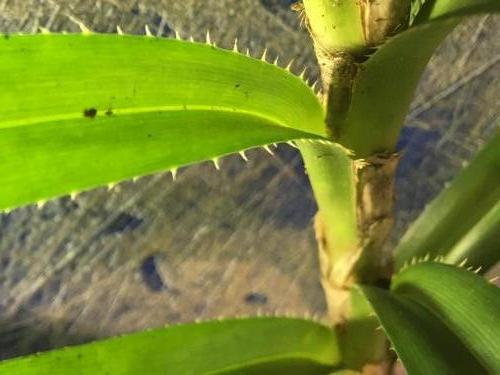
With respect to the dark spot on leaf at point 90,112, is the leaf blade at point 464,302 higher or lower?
lower

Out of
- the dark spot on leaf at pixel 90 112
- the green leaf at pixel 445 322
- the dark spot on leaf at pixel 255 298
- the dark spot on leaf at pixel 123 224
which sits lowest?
the green leaf at pixel 445 322

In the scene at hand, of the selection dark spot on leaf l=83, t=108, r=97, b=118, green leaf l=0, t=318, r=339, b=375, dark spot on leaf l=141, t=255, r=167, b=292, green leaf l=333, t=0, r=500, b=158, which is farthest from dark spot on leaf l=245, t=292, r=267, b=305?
dark spot on leaf l=83, t=108, r=97, b=118

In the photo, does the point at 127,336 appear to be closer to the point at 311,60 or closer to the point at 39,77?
the point at 39,77

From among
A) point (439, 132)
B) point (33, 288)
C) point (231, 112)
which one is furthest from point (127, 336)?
point (439, 132)

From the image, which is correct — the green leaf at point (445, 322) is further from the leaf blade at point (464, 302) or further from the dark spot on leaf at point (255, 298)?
the dark spot on leaf at point (255, 298)

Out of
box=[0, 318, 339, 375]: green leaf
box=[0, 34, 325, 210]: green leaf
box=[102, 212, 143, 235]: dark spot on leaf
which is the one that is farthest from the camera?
box=[102, 212, 143, 235]: dark spot on leaf

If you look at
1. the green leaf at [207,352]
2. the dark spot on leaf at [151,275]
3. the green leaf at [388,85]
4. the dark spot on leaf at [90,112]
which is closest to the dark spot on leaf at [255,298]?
the dark spot on leaf at [151,275]

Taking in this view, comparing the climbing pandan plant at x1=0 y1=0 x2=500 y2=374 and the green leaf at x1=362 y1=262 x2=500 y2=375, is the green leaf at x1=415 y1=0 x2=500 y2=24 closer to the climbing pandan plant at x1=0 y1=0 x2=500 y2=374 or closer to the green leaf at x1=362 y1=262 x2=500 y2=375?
the climbing pandan plant at x1=0 y1=0 x2=500 y2=374

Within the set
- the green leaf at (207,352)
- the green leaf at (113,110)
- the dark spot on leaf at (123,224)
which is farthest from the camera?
the dark spot on leaf at (123,224)
